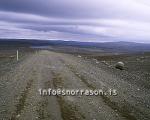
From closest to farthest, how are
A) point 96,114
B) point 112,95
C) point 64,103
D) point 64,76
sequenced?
point 96,114
point 64,103
point 112,95
point 64,76

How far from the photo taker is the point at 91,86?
1634 centimetres

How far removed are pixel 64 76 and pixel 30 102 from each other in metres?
7.32

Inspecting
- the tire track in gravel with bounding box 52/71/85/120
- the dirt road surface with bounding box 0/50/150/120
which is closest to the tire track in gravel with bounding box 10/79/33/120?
the dirt road surface with bounding box 0/50/150/120

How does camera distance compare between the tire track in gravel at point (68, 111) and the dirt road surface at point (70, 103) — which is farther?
the dirt road surface at point (70, 103)

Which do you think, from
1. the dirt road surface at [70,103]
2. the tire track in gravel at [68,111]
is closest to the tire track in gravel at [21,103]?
the dirt road surface at [70,103]

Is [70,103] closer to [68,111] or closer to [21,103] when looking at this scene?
[68,111]

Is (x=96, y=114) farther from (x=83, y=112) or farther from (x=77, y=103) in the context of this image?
(x=77, y=103)

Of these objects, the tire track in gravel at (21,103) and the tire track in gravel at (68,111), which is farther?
the tire track in gravel at (21,103)

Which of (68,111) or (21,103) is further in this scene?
(21,103)

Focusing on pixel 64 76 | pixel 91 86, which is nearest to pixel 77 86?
pixel 91 86

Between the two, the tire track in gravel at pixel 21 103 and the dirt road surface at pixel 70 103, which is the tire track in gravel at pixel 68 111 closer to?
the dirt road surface at pixel 70 103

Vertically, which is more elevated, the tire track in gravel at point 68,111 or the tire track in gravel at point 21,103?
the tire track in gravel at point 68,111

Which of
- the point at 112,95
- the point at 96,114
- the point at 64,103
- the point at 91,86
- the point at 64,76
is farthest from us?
the point at 64,76

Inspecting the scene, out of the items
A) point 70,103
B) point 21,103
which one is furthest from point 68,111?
point 21,103
